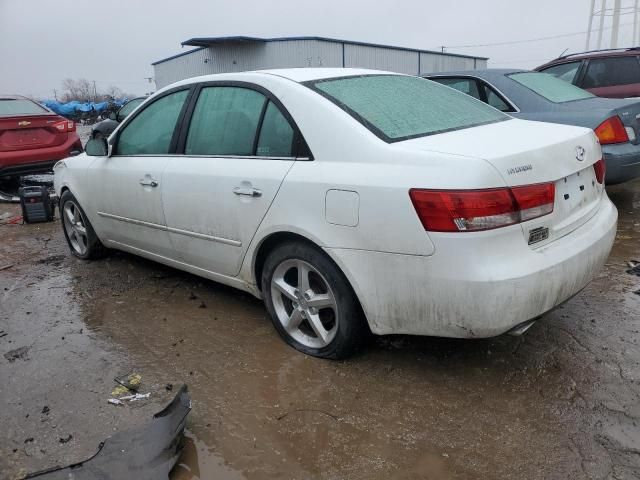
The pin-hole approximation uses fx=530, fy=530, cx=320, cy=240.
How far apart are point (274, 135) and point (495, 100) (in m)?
3.39

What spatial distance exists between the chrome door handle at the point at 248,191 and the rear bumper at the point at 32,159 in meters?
5.47

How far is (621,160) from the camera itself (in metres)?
5.00

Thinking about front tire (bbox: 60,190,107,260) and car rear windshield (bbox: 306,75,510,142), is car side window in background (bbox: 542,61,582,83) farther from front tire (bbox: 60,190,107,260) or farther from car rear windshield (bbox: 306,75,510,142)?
front tire (bbox: 60,190,107,260)

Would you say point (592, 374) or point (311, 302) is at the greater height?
point (311, 302)

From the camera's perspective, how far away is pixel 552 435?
2.33 metres

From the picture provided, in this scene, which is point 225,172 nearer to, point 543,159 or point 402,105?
point 402,105

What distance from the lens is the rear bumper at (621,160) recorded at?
5.00 m

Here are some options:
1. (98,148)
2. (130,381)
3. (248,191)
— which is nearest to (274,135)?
(248,191)

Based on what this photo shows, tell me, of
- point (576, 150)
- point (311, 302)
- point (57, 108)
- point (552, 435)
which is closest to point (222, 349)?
point (311, 302)

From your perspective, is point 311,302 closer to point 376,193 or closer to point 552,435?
point 376,193

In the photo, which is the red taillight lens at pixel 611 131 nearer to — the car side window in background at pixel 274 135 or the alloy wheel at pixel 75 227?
the car side window in background at pixel 274 135

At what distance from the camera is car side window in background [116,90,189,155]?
3.79 meters

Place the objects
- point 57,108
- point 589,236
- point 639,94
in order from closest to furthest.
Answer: point 589,236
point 639,94
point 57,108

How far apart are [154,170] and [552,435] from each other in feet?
9.65
